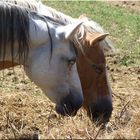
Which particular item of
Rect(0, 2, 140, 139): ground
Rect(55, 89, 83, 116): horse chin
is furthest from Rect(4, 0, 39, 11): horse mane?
Rect(0, 2, 140, 139): ground

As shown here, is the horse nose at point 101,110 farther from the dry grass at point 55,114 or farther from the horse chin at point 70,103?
the horse chin at point 70,103

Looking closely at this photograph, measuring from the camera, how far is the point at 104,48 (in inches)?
197

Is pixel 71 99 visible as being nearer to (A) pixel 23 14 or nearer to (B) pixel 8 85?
(A) pixel 23 14

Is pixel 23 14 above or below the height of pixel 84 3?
above

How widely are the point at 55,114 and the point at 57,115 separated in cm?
12

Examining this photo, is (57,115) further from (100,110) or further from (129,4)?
(129,4)

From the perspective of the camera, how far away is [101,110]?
5098 millimetres

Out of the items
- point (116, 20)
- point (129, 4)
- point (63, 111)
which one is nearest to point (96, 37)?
point (63, 111)

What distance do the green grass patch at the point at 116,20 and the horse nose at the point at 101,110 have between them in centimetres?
354

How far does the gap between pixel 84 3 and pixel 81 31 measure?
11522 mm

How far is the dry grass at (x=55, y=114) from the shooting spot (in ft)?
14.1

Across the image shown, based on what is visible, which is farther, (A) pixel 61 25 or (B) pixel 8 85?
(B) pixel 8 85

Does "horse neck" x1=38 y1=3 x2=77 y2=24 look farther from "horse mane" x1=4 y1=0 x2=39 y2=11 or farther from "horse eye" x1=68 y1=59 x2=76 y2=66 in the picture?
"horse eye" x1=68 y1=59 x2=76 y2=66

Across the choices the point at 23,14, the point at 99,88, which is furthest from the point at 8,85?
the point at 23,14
